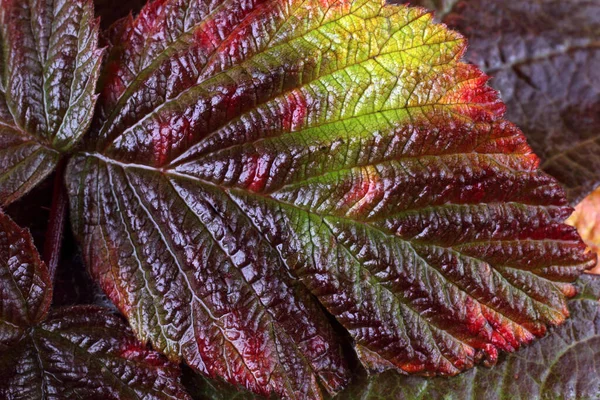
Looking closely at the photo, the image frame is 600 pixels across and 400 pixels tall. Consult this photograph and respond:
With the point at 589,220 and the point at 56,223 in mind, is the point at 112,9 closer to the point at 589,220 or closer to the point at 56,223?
the point at 56,223

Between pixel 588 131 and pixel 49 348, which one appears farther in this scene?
pixel 588 131

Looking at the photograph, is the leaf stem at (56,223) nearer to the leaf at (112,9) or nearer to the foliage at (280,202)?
the foliage at (280,202)

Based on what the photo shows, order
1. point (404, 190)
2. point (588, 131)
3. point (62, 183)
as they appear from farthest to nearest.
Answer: point (588, 131)
point (62, 183)
point (404, 190)

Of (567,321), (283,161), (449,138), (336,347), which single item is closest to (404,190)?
(449,138)

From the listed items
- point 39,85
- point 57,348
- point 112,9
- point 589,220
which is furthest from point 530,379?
point 112,9

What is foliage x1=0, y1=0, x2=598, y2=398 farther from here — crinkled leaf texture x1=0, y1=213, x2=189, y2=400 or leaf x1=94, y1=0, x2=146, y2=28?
leaf x1=94, y1=0, x2=146, y2=28

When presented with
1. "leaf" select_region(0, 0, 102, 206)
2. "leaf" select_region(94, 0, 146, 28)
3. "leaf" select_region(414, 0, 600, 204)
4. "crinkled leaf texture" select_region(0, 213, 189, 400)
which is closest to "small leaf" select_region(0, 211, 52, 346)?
"crinkled leaf texture" select_region(0, 213, 189, 400)

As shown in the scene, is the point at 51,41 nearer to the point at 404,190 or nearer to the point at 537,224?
the point at 404,190
